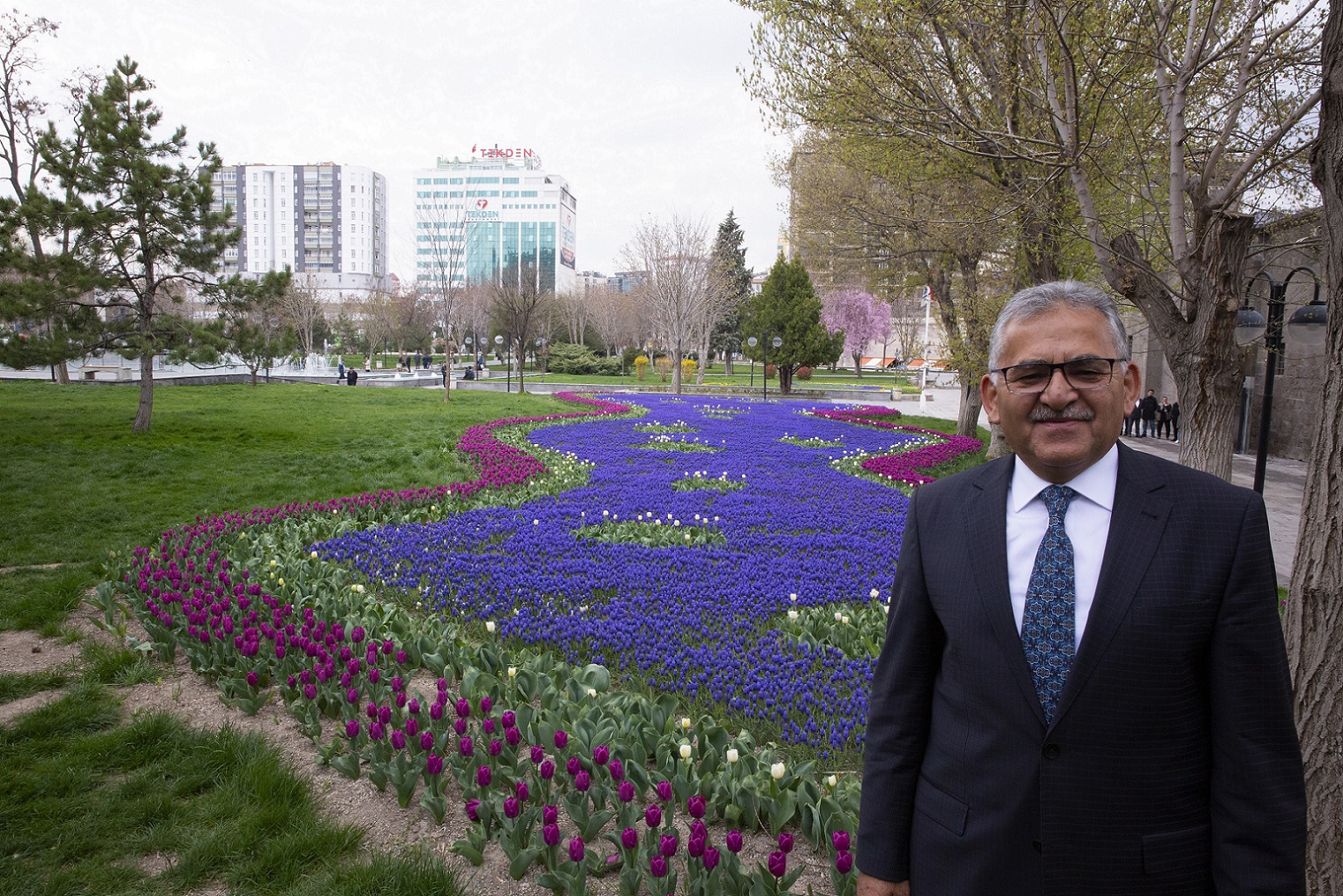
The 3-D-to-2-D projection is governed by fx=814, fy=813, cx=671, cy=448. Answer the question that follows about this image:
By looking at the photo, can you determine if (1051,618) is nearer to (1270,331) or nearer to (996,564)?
(996,564)

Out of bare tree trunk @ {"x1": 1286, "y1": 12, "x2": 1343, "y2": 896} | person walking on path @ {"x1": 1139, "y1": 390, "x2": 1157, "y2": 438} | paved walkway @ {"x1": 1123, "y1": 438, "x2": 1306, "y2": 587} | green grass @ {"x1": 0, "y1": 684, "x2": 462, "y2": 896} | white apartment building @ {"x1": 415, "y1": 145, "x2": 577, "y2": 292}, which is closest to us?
bare tree trunk @ {"x1": 1286, "y1": 12, "x2": 1343, "y2": 896}

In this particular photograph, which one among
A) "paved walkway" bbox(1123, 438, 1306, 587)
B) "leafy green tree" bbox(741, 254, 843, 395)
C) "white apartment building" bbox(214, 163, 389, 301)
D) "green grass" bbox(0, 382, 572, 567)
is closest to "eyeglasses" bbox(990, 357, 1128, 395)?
"paved walkway" bbox(1123, 438, 1306, 587)

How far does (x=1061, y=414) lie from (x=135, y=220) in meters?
14.9

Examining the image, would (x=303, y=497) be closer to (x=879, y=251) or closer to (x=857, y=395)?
(x=879, y=251)

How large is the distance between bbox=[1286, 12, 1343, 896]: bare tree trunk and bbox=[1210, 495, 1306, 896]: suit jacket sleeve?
1.31 meters

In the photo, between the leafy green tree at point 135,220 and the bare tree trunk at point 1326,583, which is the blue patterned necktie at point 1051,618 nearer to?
the bare tree trunk at point 1326,583

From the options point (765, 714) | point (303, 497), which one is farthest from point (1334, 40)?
point (303, 497)

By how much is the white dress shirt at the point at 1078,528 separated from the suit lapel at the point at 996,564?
2 centimetres

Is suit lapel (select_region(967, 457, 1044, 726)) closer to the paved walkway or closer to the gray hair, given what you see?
the gray hair

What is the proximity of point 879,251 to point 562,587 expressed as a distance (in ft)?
43.0

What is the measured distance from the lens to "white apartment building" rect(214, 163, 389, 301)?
436 feet

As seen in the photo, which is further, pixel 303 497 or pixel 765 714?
pixel 303 497

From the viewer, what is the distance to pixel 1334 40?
2523 millimetres

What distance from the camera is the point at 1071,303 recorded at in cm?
163
